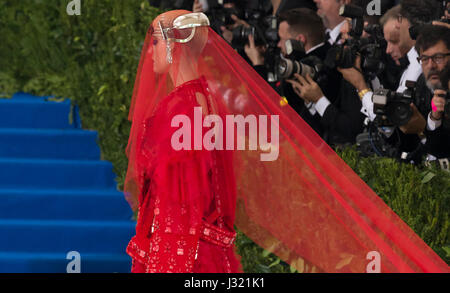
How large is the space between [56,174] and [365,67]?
11.3ft

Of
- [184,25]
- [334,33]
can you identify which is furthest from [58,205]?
[184,25]

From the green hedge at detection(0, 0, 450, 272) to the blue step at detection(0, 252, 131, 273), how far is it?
3.15ft

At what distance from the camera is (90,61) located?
7.81 metres

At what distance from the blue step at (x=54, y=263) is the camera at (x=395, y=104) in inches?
109

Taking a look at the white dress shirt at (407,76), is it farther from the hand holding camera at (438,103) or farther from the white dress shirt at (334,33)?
the white dress shirt at (334,33)

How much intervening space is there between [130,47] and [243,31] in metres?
1.27

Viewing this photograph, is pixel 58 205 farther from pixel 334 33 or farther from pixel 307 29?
pixel 334 33

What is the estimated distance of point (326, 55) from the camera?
5.09 metres

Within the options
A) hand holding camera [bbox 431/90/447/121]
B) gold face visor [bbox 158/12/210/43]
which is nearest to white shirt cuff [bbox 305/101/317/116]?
hand holding camera [bbox 431/90/447/121]

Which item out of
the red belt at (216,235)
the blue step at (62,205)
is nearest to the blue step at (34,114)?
the blue step at (62,205)

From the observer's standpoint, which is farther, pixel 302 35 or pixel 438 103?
pixel 302 35

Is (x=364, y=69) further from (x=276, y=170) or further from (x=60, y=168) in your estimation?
(x=60, y=168)

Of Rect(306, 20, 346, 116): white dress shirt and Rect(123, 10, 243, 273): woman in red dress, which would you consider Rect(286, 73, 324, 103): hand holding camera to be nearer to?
Rect(306, 20, 346, 116): white dress shirt

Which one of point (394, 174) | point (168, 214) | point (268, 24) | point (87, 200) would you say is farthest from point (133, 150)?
point (87, 200)
